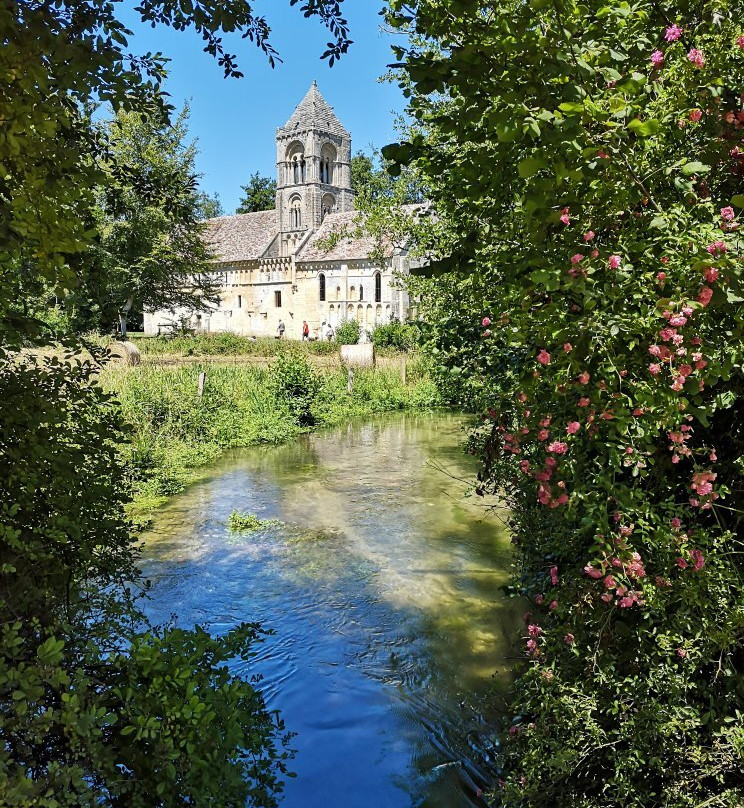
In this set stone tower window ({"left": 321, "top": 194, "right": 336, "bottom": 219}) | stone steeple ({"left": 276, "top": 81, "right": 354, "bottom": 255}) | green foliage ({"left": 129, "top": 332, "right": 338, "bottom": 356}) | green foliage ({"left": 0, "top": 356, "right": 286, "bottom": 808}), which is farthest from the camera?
stone tower window ({"left": 321, "top": 194, "right": 336, "bottom": 219})

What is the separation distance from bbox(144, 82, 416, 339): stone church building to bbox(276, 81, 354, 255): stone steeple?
9 centimetres

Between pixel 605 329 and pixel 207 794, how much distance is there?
7.88ft

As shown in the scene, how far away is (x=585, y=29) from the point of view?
8.14 ft

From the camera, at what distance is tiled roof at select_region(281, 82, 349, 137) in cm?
5956

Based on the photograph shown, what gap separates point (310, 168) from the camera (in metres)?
58.6

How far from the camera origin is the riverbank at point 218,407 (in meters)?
14.0

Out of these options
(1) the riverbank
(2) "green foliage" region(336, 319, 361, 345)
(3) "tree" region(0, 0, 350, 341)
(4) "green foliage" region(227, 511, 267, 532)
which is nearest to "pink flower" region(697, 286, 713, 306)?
(3) "tree" region(0, 0, 350, 341)

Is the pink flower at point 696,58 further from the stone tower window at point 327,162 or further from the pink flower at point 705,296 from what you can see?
the stone tower window at point 327,162

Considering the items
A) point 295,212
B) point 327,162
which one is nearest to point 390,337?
point 295,212

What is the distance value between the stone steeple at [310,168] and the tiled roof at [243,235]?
4.76 ft

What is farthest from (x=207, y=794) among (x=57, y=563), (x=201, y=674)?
(x=57, y=563)

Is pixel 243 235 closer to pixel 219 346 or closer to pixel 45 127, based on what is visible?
pixel 219 346

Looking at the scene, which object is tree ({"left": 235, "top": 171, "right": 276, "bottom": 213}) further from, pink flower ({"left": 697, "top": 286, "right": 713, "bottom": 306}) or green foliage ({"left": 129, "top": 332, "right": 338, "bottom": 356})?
pink flower ({"left": 697, "top": 286, "right": 713, "bottom": 306})

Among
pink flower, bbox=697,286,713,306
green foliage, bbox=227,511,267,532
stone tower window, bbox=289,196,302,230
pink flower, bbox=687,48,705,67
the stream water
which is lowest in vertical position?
the stream water
